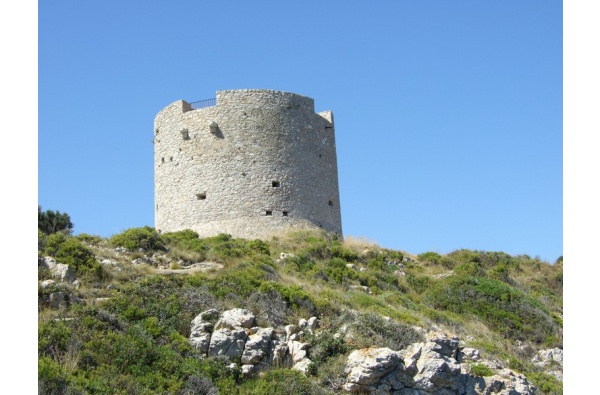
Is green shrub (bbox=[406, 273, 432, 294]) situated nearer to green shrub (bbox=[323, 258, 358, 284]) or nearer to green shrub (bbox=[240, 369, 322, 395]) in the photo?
green shrub (bbox=[323, 258, 358, 284])

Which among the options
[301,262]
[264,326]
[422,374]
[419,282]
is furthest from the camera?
[419,282]

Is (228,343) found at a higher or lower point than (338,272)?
lower

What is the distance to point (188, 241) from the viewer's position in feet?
67.4

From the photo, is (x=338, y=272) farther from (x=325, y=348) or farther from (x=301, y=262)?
(x=325, y=348)

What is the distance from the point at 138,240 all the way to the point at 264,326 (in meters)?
6.40

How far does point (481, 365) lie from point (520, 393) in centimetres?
74

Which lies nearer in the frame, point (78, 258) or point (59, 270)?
point (59, 270)

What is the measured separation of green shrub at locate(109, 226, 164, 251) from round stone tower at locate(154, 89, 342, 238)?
3.88 m

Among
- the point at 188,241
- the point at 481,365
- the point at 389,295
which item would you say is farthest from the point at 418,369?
the point at 188,241

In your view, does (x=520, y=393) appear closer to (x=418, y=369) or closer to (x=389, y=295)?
(x=418, y=369)

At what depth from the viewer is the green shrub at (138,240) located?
18531 millimetres

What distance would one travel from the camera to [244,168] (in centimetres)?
2328

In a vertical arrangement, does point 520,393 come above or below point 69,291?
below

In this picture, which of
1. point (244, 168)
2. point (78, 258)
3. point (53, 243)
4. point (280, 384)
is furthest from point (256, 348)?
point (244, 168)
